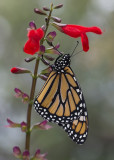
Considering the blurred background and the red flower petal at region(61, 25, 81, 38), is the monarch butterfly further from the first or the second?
the blurred background

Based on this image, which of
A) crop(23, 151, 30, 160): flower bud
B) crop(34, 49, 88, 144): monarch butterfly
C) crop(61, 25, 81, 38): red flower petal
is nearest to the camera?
crop(23, 151, 30, 160): flower bud

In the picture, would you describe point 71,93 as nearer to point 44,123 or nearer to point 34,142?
point 44,123

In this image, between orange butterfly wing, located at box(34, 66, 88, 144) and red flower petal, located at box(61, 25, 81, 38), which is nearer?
red flower petal, located at box(61, 25, 81, 38)

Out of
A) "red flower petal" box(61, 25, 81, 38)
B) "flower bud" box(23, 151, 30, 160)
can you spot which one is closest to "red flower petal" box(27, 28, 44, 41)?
"red flower petal" box(61, 25, 81, 38)

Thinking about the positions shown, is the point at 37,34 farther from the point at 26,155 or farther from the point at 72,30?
the point at 26,155

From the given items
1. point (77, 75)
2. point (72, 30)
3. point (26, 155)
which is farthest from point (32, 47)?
point (77, 75)

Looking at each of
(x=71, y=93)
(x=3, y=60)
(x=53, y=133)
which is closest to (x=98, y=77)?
(x=53, y=133)
